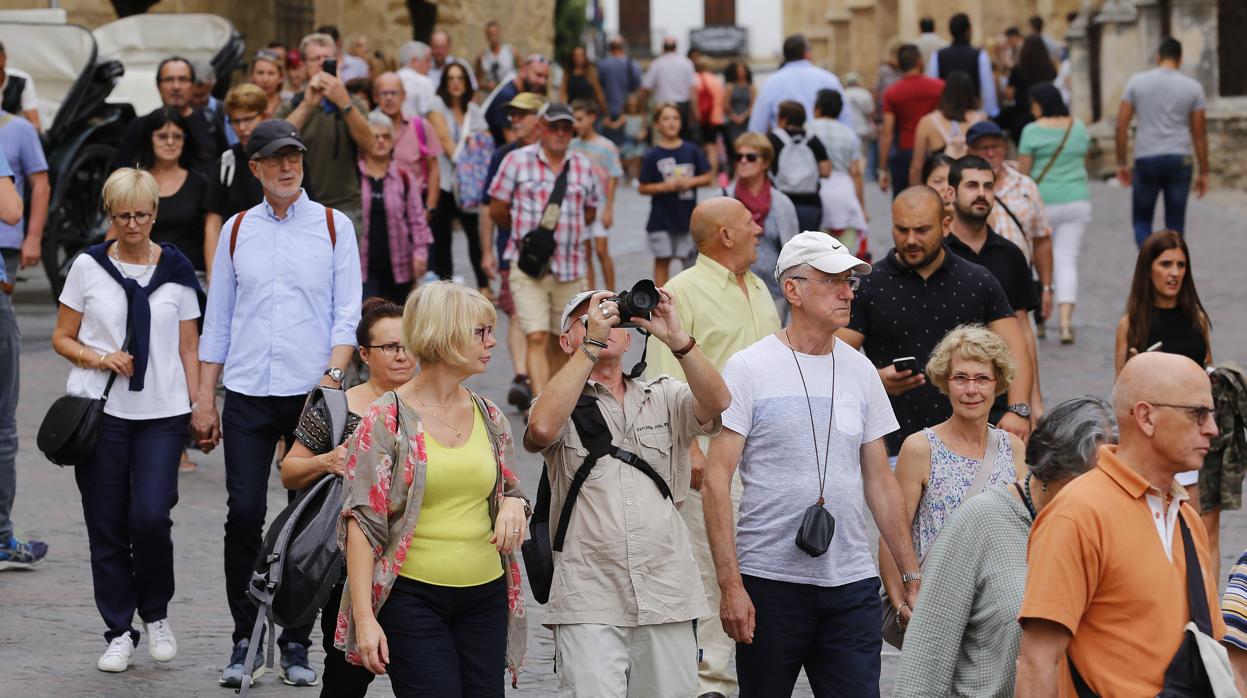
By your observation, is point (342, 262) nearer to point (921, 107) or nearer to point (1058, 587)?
point (1058, 587)

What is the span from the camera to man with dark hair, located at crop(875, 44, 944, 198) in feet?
55.1

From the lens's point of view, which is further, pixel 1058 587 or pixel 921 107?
pixel 921 107

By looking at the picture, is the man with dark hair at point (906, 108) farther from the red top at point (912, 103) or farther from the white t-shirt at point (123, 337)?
the white t-shirt at point (123, 337)

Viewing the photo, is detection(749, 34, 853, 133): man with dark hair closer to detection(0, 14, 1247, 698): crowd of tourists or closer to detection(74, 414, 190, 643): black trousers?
detection(0, 14, 1247, 698): crowd of tourists

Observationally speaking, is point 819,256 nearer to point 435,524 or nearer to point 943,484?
point 943,484

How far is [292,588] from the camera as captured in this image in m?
5.91

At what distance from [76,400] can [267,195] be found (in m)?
0.96

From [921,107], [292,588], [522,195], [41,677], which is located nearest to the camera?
[292,588]

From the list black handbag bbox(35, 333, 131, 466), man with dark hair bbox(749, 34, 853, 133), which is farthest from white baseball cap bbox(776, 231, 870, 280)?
man with dark hair bbox(749, 34, 853, 133)

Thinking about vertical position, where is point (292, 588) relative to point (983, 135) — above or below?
below

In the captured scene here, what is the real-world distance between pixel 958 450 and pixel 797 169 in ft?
22.4

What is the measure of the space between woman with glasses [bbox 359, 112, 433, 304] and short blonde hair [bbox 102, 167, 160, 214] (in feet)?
12.3

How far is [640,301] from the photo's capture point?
548 cm

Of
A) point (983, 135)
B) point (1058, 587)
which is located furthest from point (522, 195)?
point (1058, 587)
